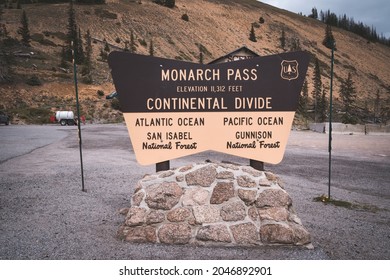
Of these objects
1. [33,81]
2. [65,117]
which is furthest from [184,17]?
[65,117]

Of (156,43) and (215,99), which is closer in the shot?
(215,99)

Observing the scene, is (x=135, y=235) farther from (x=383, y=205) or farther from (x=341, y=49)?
(x=341, y=49)

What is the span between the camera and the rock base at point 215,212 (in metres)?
3.72

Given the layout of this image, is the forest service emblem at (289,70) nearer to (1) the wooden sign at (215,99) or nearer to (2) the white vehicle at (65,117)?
(1) the wooden sign at (215,99)

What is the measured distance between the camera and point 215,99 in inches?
161

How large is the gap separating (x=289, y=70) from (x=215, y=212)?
2.23 meters

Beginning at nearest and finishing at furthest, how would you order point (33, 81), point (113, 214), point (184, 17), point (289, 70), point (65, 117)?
point (289, 70), point (113, 214), point (65, 117), point (33, 81), point (184, 17)

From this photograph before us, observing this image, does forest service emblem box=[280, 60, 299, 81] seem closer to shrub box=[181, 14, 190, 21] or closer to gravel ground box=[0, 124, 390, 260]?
gravel ground box=[0, 124, 390, 260]

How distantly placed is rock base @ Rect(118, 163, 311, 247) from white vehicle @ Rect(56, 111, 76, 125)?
33289mm

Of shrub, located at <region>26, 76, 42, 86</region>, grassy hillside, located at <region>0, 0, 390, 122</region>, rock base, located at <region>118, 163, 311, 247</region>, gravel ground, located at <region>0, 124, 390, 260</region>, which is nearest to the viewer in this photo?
gravel ground, located at <region>0, 124, 390, 260</region>

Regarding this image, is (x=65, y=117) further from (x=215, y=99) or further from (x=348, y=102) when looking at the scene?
(x=348, y=102)

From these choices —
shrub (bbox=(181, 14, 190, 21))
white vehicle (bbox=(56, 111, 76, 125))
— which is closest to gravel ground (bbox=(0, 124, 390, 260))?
white vehicle (bbox=(56, 111, 76, 125))

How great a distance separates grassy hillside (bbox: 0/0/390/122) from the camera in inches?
1545
